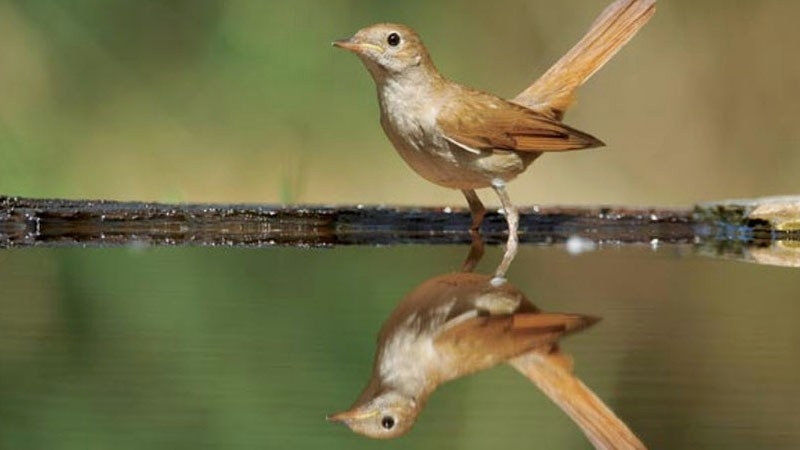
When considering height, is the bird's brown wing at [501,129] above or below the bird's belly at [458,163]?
above

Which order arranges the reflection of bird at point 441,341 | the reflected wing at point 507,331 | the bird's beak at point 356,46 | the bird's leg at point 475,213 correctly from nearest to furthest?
the reflection of bird at point 441,341 → the reflected wing at point 507,331 → the bird's beak at point 356,46 → the bird's leg at point 475,213

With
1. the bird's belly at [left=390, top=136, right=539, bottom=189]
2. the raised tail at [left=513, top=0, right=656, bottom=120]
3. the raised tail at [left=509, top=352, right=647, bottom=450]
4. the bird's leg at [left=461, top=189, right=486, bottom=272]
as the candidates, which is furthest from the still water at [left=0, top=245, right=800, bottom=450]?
the raised tail at [left=513, top=0, right=656, bottom=120]

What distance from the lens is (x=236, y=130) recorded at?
6535 millimetres

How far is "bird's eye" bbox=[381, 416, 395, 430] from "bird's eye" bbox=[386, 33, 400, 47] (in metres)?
2.88

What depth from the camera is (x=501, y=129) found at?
189 inches

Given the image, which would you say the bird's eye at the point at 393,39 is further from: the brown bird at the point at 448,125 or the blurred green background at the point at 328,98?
the blurred green background at the point at 328,98

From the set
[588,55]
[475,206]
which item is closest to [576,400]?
[475,206]

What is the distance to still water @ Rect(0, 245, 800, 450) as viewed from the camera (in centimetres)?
187

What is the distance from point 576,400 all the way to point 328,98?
471 cm

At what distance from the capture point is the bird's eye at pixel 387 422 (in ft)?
6.34

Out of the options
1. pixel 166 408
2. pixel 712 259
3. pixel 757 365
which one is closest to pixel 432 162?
pixel 712 259

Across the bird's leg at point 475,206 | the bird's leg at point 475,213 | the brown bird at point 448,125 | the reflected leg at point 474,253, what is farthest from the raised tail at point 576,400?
the bird's leg at point 475,206

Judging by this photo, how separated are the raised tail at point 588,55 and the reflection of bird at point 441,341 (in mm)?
1822

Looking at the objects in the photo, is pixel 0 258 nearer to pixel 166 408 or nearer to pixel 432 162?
pixel 432 162
